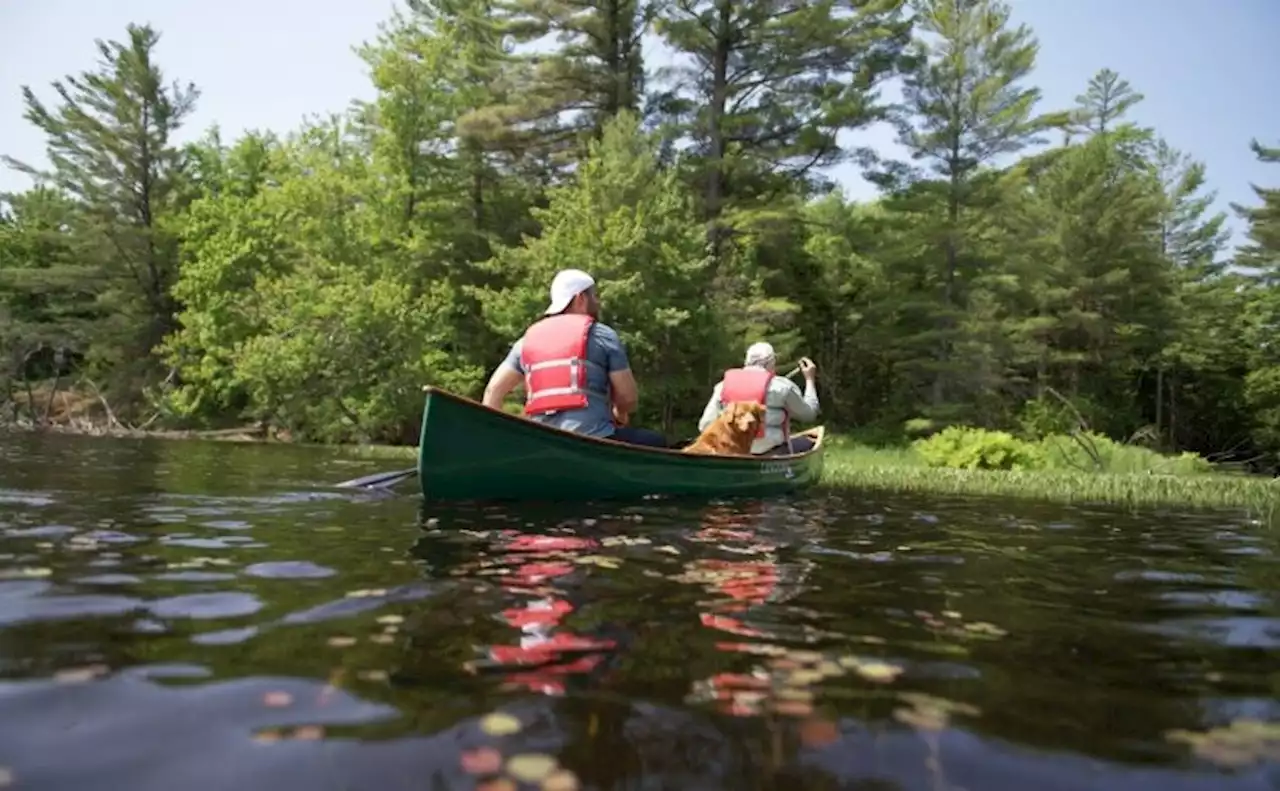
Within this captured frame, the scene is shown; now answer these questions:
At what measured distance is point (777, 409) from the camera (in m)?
9.98

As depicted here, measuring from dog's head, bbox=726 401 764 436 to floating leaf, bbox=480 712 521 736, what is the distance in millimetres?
6772

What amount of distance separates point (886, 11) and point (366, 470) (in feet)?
61.9

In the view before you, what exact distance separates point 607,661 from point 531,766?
0.81 metres

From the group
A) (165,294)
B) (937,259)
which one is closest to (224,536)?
(937,259)

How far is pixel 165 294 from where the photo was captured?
3284 cm

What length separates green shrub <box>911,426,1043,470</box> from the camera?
15.5 meters

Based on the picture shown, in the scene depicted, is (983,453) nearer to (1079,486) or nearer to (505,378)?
(1079,486)

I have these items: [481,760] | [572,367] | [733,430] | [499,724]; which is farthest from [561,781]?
[733,430]

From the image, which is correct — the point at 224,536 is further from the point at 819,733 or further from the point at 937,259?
the point at 937,259

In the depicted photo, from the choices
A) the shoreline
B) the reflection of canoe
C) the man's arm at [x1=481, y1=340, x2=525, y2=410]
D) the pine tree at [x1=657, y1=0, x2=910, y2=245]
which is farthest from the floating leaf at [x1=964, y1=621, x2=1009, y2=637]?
the pine tree at [x1=657, y1=0, x2=910, y2=245]

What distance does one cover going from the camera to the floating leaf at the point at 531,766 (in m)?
1.86

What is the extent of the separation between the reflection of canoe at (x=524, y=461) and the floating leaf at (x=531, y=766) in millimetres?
4223

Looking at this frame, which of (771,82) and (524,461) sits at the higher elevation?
(771,82)

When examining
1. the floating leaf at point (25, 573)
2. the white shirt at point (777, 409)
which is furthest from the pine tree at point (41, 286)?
the floating leaf at point (25, 573)
